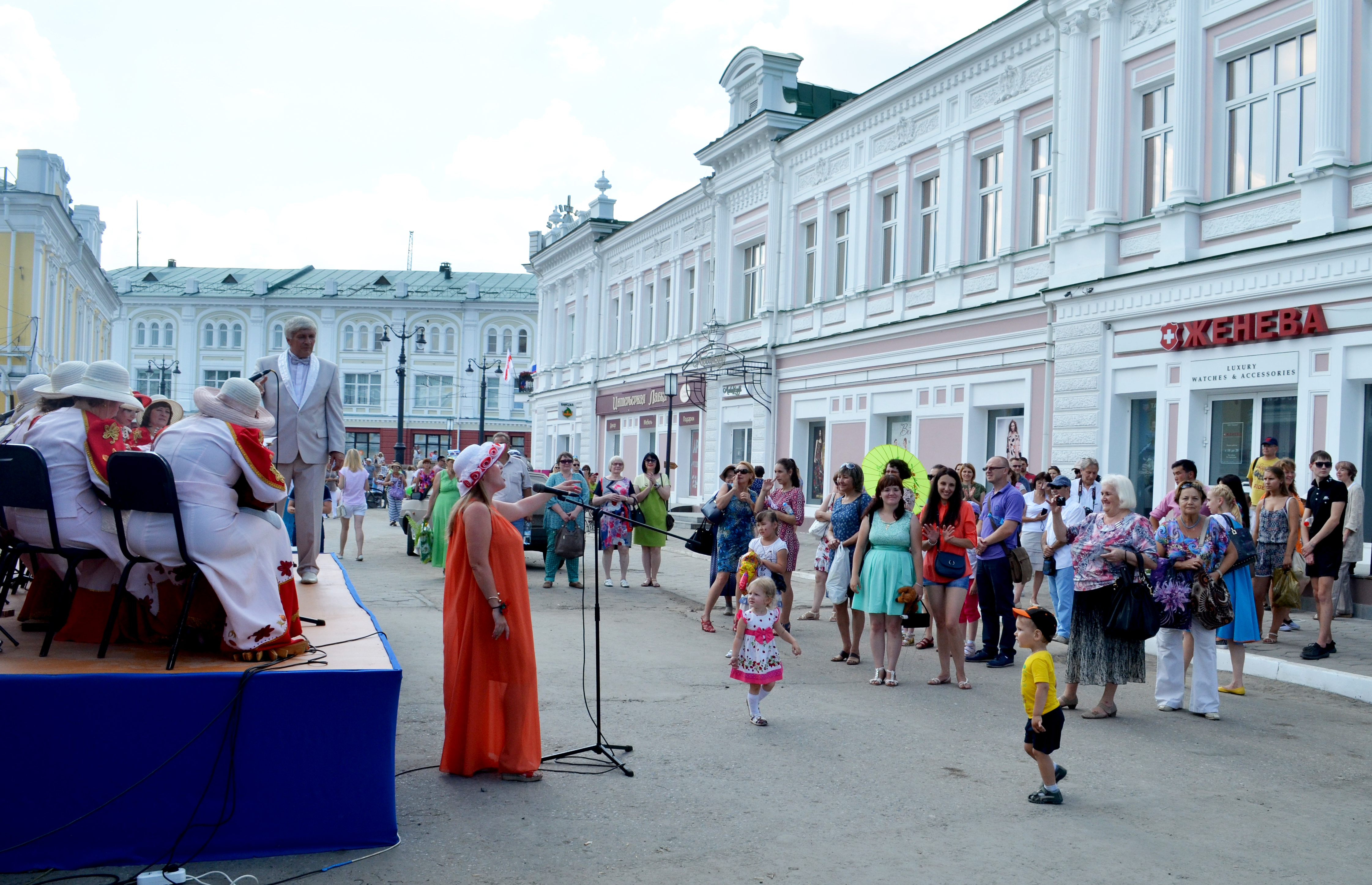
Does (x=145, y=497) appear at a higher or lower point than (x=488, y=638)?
higher

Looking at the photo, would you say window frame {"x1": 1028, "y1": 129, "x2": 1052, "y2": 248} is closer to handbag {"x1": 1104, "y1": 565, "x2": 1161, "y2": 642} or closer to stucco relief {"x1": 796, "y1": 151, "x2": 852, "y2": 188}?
stucco relief {"x1": 796, "y1": 151, "x2": 852, "y2": 188}

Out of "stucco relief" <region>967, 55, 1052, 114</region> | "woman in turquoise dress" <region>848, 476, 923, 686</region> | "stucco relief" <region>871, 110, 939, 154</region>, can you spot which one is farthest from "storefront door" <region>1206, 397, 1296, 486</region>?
"stucco relief" <region>871, 110, 939, 154</region>

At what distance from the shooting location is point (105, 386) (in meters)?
5.74

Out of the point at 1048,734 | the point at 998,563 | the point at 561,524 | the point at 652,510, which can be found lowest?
the point at 1048,734

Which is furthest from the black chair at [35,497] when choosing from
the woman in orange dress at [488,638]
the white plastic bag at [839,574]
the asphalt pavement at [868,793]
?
the white plastic bag at [839,574]

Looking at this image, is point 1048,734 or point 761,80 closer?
point 1048,734

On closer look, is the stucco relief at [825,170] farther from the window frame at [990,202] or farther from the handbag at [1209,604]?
the handbag at [1209,604]

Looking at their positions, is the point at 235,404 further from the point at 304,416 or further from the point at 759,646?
the point at 759,646

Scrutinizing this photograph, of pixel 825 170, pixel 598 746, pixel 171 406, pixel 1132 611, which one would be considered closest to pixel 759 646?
pixel 598 746

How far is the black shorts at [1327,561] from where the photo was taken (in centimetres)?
1117

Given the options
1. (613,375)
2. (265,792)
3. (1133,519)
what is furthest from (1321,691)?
(613,375)

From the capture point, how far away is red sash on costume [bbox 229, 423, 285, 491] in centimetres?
541

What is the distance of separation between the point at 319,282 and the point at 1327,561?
76.3 meters

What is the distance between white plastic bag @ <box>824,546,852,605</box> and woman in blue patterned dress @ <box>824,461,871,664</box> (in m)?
0.01
